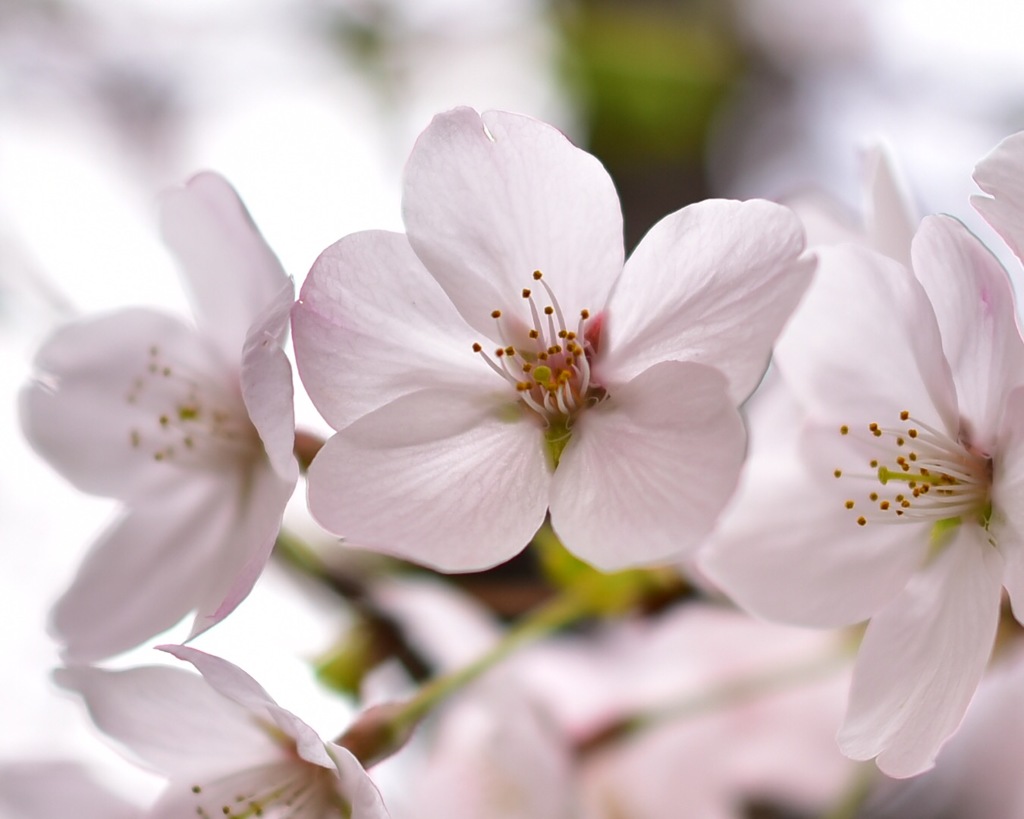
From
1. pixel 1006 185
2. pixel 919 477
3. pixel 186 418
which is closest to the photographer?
pixel 1006 185

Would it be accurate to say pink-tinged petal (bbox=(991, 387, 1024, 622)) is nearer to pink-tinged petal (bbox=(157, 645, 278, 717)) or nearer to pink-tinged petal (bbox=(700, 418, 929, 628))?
pink-tinged petal (bbox=(700, 418, 929, 628))

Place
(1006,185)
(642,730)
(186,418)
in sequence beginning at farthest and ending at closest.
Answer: (642,730) → (186,418) → (1006,185)

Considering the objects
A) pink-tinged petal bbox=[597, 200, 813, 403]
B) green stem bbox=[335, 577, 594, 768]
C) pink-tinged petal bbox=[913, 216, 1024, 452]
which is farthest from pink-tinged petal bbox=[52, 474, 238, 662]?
pink-tinged petal bbox=[913, 216, 1024, 452]

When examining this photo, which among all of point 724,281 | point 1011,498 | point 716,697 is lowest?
point 716,697

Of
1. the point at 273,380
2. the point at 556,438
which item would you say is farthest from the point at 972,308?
the point at 273,380

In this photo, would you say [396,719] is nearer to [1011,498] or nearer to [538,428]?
[538,428]
